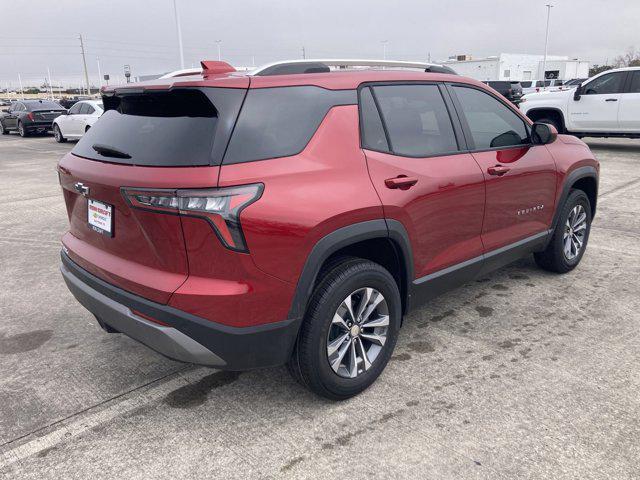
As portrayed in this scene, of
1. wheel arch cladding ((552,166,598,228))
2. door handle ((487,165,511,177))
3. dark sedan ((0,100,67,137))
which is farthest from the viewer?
dark sedan ((0,100,67,137))

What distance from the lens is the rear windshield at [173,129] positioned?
237cm

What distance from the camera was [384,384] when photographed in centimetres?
306

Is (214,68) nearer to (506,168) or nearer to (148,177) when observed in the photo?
(148,177)

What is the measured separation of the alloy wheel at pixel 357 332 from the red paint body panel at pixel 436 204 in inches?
14.9

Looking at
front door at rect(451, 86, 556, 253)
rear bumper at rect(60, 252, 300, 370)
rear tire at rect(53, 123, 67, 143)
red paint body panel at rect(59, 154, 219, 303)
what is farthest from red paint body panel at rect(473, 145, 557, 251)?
rear tire at rect(53, 123, 67, 143)

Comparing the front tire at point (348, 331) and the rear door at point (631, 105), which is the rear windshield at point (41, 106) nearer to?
the rear door at point (631, 105)

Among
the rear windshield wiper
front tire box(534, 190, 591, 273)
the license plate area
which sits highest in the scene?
the rear windshield wiper

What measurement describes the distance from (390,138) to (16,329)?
294 cm

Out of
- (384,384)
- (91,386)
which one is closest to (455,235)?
(384,384)

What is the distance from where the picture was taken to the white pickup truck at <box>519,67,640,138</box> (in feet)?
39.4

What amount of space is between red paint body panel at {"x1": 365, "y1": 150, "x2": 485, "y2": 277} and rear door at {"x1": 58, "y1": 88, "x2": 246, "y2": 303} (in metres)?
0.87

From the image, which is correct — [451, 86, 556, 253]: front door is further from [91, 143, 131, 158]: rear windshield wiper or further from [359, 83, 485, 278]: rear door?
[91, 143, 131, 158]: rear windshield wiper

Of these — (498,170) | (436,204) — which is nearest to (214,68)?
(436,204)

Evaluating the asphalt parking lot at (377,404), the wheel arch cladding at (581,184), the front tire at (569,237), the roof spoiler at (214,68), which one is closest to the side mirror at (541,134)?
the wheel arch cladding at (581,184)
